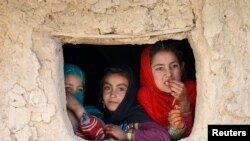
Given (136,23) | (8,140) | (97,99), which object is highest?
(136,23)

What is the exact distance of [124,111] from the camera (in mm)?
3098

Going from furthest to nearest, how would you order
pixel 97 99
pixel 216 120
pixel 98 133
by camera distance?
pixel 97 99, pixel 98 133, pixel 216 120

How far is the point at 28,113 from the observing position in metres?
2.72

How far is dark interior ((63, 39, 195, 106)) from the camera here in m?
3.52

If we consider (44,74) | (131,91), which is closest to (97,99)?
(131,91)

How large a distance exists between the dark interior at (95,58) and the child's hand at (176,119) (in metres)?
0.64

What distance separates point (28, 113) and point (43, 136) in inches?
5.0

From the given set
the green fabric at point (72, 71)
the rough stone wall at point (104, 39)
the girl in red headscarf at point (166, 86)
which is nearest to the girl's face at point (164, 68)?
the girl in red headscarf at point (166, 86)

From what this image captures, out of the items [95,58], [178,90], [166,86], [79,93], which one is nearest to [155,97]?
[166,86]

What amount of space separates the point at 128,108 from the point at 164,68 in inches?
11.3

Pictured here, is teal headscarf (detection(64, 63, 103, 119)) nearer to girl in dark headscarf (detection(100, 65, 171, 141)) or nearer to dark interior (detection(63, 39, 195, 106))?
girl in dark headscarf (detection(100, 65, 171, 141))

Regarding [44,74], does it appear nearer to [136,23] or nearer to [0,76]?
[0,76]

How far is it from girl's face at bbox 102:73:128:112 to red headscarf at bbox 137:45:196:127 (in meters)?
0.10

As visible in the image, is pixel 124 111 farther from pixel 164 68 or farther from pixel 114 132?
pixel 164 68
